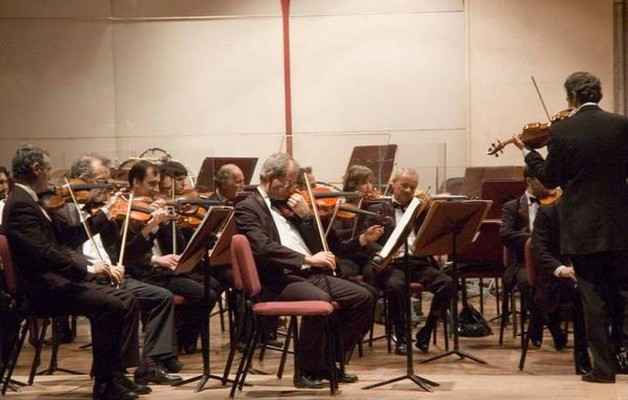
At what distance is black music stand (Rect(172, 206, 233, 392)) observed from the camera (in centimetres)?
567

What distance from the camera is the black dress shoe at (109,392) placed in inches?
216

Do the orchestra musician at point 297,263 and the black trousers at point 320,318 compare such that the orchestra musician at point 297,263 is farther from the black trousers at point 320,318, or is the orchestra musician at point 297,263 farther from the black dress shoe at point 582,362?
the black dress shoe at point 582,362

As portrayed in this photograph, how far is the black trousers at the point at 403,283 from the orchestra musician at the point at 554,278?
887mm

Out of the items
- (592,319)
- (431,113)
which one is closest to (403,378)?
(592,319)

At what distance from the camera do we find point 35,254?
5.34 m

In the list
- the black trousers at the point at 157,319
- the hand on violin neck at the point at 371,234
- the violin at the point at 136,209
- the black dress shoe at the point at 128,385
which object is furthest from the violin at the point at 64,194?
the hand on violin neck at the point at 371,234

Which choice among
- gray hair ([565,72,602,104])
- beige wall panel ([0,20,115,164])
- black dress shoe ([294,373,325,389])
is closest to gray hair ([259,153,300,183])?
black dress shoe ([294,373,325,389])

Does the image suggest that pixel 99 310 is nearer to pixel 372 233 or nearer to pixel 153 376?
pixel 153 376

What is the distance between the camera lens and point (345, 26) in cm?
1104

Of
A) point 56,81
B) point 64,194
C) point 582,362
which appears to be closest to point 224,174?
point 64,194

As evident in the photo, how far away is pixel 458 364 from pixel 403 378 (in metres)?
0.89

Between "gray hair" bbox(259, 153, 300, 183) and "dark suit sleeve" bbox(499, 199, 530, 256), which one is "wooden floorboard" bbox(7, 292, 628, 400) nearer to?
"dark suit sleeve" bbox(499, 199, 530, 256)

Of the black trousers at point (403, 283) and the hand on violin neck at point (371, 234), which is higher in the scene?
the hand on violin neck at point (371, 234)

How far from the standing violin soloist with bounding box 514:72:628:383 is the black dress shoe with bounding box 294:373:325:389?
1.42m
